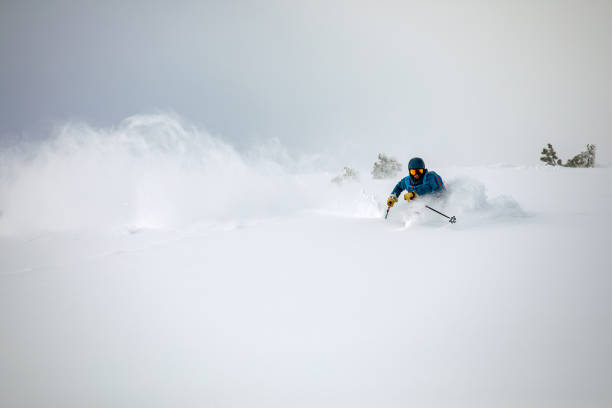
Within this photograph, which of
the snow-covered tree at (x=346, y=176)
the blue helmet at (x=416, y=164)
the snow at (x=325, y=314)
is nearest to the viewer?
the snow at (x=325, y=314)

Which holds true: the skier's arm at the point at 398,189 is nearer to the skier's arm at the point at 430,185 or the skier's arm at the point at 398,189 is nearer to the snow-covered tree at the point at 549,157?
the skier's arm at the point at 430,185

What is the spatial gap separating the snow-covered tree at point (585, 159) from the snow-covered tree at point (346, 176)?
17.4 m

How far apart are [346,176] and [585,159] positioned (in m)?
A: 18.7

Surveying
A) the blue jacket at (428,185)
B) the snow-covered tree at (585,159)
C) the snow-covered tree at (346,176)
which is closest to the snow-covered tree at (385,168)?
the snow-covered tree at (346,176)

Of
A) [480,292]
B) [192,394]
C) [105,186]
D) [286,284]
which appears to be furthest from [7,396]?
[105,186]

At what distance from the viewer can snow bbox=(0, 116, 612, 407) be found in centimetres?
173

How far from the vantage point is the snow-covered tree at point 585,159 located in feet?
70.4

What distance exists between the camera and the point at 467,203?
596cm

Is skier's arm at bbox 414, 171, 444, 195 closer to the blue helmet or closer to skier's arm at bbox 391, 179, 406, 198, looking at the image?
the blue helmet

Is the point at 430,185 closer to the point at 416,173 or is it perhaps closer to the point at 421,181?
the point at 421,181

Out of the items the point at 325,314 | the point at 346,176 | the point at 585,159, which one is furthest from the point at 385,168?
the point at 325,314

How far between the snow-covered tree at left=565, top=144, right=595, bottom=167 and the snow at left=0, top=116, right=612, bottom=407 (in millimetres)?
22165

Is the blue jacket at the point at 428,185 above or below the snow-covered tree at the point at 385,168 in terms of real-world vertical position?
below

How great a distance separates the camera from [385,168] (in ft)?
80.7
